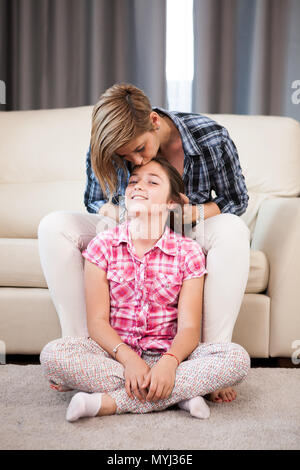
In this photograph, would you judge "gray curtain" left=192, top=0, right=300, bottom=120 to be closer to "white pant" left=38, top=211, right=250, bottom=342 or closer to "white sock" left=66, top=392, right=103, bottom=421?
"white pant" left=38, top=211, right=250, bottom=342

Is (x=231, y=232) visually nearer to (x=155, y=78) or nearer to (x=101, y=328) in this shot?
(x=101, y=328)

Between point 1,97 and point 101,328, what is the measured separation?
183 cm

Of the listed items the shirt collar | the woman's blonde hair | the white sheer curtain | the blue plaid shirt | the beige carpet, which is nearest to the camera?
the beige carpet

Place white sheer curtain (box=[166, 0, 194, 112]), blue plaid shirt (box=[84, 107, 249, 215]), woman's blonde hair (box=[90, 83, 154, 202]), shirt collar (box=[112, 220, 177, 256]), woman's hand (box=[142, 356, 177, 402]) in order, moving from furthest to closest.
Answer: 1. white sheer curtain (box=[166, 0, 194, 112])
2. blue plaid shirt (box=[84, 107, 249, 215])
3. shirt collar (box=[112, 220, 177, 256])
4. woman's blonde hair (box=[90, 83, 154, 202])
5. woman's hand (box=[142, 356, 177, 402])

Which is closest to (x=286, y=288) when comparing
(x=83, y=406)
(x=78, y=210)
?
(x=83, y=406)

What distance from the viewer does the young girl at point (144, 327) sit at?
111 cm

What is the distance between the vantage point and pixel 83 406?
3.45ft

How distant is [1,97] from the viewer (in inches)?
106

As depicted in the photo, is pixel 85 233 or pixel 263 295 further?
pixel 263 295

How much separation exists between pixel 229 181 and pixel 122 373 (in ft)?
2.16

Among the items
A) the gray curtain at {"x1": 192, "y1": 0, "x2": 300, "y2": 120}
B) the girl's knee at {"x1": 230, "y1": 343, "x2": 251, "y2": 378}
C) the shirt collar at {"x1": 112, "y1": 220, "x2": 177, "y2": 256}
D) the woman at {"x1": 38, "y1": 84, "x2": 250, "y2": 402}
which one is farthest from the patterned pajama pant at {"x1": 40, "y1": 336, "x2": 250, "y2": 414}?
the gray curtain at {"x1": 192, "y1": 0, "x2": 300, "y2": 120}

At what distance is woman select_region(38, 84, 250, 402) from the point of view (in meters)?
1.23

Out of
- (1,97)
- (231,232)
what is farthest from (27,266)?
(1,97)

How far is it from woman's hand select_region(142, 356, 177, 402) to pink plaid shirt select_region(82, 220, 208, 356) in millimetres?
162
